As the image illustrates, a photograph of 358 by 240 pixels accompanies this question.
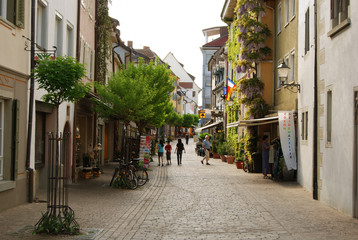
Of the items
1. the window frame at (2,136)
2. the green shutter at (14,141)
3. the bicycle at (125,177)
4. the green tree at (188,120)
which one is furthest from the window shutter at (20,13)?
the green tree at (188,120)

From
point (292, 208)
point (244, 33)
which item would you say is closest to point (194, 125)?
point (244, 33)

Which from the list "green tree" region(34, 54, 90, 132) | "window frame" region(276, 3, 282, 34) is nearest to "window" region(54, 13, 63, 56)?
"green tree" region(34, 54, 90, 132)

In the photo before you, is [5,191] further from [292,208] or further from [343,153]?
[343,153]

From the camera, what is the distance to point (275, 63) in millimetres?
26078

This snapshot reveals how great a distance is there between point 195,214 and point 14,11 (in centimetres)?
653

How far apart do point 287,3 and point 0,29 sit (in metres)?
15.5

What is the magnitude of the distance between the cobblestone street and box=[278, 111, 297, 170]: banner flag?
3.33 feet

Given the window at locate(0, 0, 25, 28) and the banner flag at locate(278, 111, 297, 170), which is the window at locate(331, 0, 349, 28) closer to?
the banner flag at locate(278, 111, 297, 170)

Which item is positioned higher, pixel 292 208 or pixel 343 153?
pixel 343 153

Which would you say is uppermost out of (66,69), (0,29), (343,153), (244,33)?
(244,33)

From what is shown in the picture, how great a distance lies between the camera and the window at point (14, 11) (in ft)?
39.9

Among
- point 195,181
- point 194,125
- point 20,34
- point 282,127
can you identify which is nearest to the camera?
point 20,34

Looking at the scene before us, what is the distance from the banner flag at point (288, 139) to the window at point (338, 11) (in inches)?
268

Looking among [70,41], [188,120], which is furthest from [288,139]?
[188,120]
